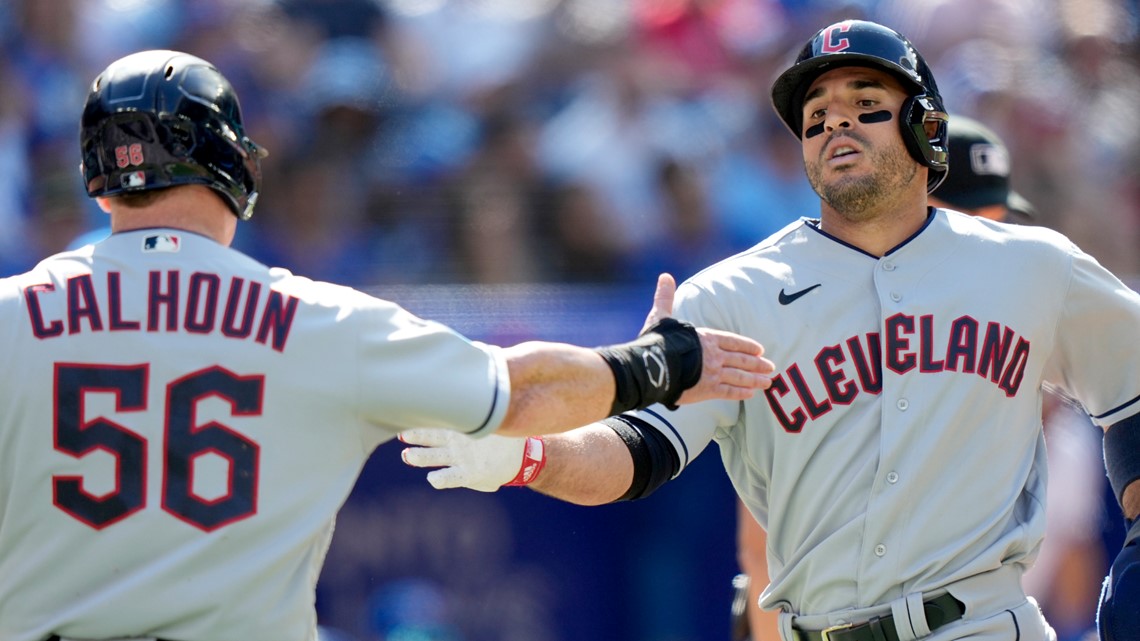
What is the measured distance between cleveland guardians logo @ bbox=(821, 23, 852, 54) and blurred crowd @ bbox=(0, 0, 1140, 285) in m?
3.96

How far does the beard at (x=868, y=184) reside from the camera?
3.88 metres

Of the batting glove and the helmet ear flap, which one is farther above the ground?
the helmet ear flap

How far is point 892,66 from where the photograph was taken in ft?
12.7

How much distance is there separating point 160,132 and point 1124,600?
8.39ft

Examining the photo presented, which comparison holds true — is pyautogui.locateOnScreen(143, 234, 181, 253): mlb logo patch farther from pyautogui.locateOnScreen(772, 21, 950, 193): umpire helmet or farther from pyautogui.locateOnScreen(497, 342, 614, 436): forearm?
pyautogui.locateOnScreen(772, 21, 950, 193): umpire helmet

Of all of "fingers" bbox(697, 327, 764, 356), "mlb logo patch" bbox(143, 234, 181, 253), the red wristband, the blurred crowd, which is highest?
the blurred crowd

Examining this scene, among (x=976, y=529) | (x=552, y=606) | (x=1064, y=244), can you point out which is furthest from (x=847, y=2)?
(x=976, y=529)

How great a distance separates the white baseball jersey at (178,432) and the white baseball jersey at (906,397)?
111 centimetres

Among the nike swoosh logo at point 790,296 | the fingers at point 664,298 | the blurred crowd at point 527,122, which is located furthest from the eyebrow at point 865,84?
the blurred crowd at point 527,122

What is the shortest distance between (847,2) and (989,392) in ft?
20.3

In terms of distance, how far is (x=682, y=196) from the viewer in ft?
26.8

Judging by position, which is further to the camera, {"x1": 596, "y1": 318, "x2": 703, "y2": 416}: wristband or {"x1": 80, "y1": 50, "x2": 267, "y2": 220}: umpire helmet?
{"x1": 596, "y1": 318, "x2": 703, "y2": 416}: wristband

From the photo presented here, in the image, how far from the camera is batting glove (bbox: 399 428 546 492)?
11.7 ft

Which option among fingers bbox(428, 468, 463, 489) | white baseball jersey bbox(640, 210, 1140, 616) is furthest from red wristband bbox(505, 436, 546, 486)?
white baseball jersey bbox(640, 210, 1140, 616)
